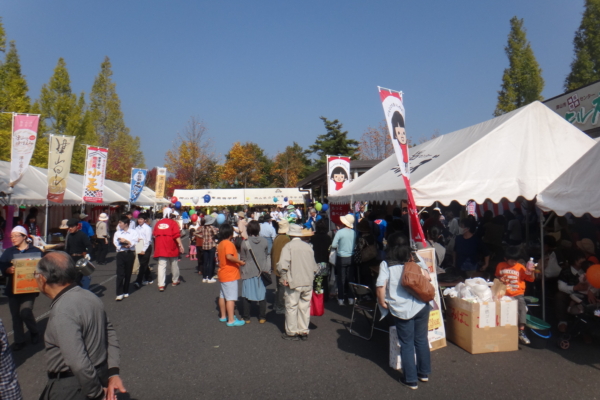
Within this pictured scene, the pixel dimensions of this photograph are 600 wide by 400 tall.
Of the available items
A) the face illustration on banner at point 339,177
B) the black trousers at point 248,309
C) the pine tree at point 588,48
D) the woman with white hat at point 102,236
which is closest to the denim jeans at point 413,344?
the black trousers at point 248,309

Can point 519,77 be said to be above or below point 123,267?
above

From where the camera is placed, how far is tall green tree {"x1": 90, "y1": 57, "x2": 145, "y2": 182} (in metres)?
44.1

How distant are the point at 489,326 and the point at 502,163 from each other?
2583 millimetres

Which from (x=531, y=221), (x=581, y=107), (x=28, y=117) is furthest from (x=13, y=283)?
(x=581, y=107)

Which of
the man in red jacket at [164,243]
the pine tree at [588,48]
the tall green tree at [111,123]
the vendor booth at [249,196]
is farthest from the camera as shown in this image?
the tall green tree at [111,123]

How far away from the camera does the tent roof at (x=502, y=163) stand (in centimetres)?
600

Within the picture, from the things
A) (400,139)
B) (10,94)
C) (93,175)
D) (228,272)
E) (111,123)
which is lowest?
(228,272)

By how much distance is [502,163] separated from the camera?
6.35 meters

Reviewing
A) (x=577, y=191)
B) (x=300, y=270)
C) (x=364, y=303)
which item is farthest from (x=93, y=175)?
(x=577, y=191)

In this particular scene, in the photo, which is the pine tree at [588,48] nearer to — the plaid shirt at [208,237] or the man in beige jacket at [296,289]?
the plaid shirt at [208,237]

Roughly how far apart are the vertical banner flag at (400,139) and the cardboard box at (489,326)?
109cm

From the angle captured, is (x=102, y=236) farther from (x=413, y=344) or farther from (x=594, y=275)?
(x=594, y=275)

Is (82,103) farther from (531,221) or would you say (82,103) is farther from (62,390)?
(62,390)

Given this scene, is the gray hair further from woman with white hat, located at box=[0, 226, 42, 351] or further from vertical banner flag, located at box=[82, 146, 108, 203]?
vertical banner flag, located at box=[82, 146, 108, 203]
